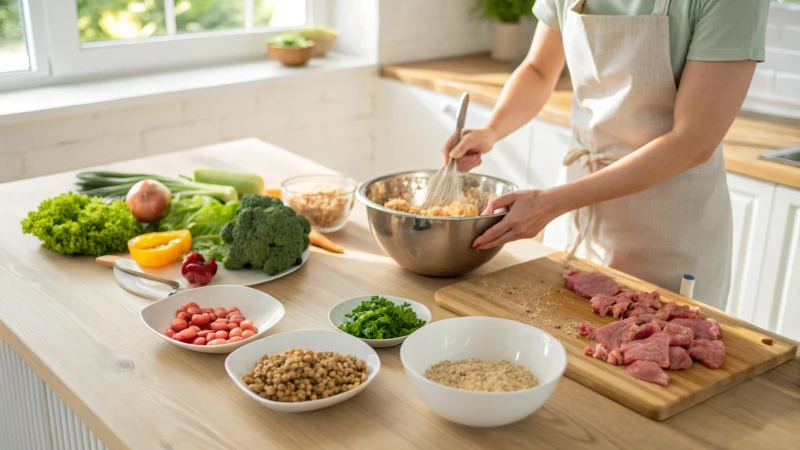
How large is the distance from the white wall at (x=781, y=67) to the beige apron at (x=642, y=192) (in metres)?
1.24

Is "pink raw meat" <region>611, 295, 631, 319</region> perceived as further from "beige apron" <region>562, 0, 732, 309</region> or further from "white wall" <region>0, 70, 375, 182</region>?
"white wall" <region>0, 70, 375, 182</region>

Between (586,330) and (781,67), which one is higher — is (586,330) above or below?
below

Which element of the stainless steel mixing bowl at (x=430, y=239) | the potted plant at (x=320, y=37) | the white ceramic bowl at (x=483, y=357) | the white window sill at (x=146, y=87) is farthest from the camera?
the potted plant at (x=320, y=37)

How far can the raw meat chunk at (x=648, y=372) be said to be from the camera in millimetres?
1241

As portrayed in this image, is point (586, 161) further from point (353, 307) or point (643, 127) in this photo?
point (353, 307)

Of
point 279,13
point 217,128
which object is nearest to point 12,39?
point 217,128

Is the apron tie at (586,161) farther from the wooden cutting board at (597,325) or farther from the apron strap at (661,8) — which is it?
the apron strap at (661,8)

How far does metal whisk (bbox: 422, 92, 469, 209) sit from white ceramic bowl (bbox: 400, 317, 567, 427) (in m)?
0.50

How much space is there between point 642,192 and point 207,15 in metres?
2.22

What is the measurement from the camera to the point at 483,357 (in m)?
1.29

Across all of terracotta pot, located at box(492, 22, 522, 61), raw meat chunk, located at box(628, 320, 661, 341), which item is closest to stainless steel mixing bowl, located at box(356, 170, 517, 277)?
raw meat chunk, located at box(628, 320, 661, 341)

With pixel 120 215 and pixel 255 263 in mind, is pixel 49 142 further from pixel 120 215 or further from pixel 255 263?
pixel 255 263

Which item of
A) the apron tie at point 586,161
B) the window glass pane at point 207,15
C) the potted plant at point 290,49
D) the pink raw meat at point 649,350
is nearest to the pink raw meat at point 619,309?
the pink raw meat at point 649,350

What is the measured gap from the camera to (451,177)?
1.77 metres
